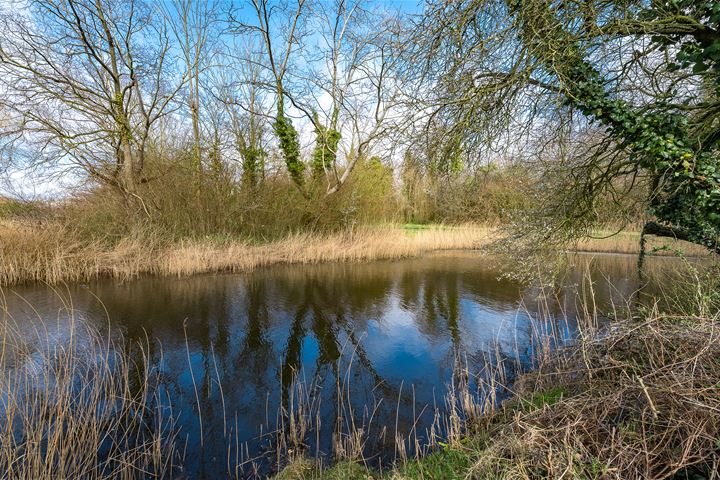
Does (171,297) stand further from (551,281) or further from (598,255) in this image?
(598,255)

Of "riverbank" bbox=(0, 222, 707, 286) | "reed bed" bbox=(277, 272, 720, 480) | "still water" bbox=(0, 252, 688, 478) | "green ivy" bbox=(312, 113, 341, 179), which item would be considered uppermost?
"green ivy" bbox=(312, 113, 341, 179)

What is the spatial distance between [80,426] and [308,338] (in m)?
3.26

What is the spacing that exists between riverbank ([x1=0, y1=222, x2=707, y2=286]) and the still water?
0.60 metres

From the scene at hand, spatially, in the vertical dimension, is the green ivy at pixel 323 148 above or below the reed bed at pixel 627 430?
above

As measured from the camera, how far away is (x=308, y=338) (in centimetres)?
557

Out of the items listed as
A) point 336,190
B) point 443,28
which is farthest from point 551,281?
point 336,190

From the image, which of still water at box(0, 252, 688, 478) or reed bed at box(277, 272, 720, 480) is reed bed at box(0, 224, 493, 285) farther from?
reed bed at box(277, 272, 720, 480)

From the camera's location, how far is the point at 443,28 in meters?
3.48

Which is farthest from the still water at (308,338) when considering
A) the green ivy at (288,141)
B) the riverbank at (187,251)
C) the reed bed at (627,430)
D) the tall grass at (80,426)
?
the green ivy at (288,141)

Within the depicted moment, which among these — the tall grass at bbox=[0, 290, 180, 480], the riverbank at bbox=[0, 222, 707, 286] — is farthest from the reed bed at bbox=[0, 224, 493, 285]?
the tall grass at bbox=[0, 290, 180, 480]

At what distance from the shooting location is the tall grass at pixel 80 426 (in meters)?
2.21

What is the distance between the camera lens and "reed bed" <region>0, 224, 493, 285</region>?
7965mm

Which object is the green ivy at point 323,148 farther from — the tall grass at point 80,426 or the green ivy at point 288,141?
the tall grass at point 80,426

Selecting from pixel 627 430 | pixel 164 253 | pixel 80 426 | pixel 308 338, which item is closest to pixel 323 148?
pixel 164 253
